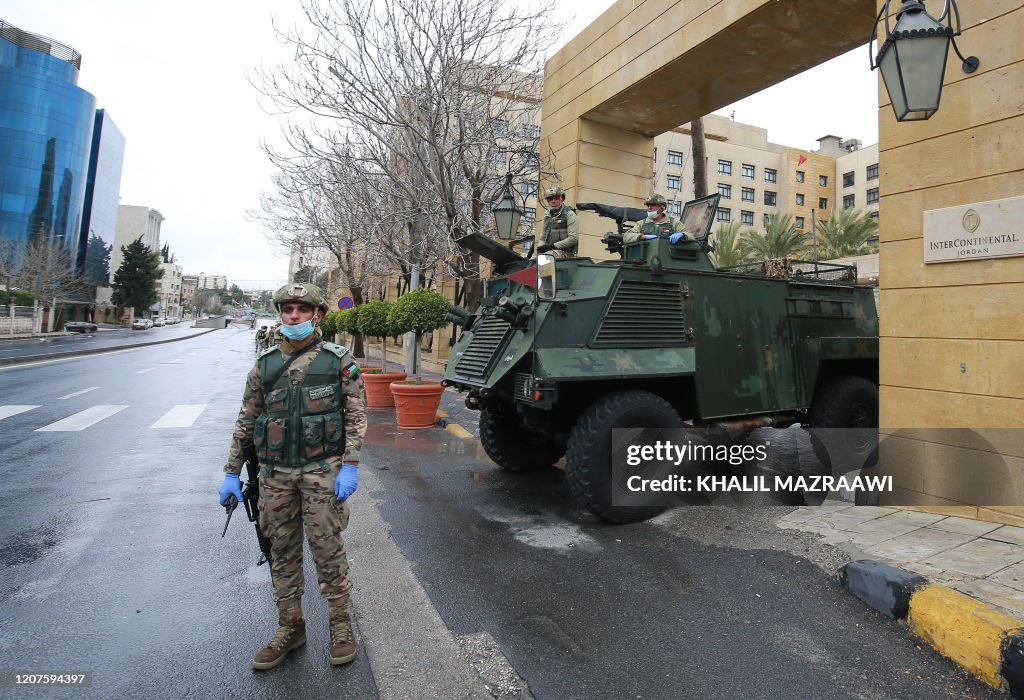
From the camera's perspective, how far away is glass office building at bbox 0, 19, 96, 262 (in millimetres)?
61625

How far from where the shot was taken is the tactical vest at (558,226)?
632 cm

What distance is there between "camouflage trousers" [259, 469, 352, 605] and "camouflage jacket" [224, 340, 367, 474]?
0.13m

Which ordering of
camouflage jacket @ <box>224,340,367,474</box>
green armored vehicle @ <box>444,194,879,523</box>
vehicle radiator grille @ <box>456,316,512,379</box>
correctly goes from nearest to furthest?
camouflage jacket @ <box>224,340,367,474</box>, green armored vehicle @ <box>444,194,879,523</box>, vehicle radiator grille @ <box>456,316,512,379</box>

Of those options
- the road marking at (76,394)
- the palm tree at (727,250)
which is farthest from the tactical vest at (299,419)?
the palm tree at (727,250)

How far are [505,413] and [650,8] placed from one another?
5498mm

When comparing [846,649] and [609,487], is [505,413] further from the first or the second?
[846,649]

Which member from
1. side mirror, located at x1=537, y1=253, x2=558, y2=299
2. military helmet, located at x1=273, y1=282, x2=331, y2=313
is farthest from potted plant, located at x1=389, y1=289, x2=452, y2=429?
military helmet, located at x1=273, y1=282, x2=331, y2=313

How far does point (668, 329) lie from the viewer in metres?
4.89

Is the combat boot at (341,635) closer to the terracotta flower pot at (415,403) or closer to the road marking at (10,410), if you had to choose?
the terracotta flower pot at (415,403)

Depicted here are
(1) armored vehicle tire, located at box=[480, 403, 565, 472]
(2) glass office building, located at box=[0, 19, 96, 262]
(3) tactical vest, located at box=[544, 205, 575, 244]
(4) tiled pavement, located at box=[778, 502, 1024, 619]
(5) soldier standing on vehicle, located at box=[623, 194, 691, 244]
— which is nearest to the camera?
(4) tiled pavement, located at box=[778, 502, 1024, 619]

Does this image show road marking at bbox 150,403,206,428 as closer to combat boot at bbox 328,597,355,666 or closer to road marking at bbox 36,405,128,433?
road marking at bbox 36,405,128,433

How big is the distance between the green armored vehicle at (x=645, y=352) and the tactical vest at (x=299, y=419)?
1755mm


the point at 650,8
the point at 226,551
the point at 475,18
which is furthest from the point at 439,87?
the point at 226,551

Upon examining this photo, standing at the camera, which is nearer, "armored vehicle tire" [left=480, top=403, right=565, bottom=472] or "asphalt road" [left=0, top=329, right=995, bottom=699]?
"asphalt road" [left=0, top=329, right=995, bottom=699]
